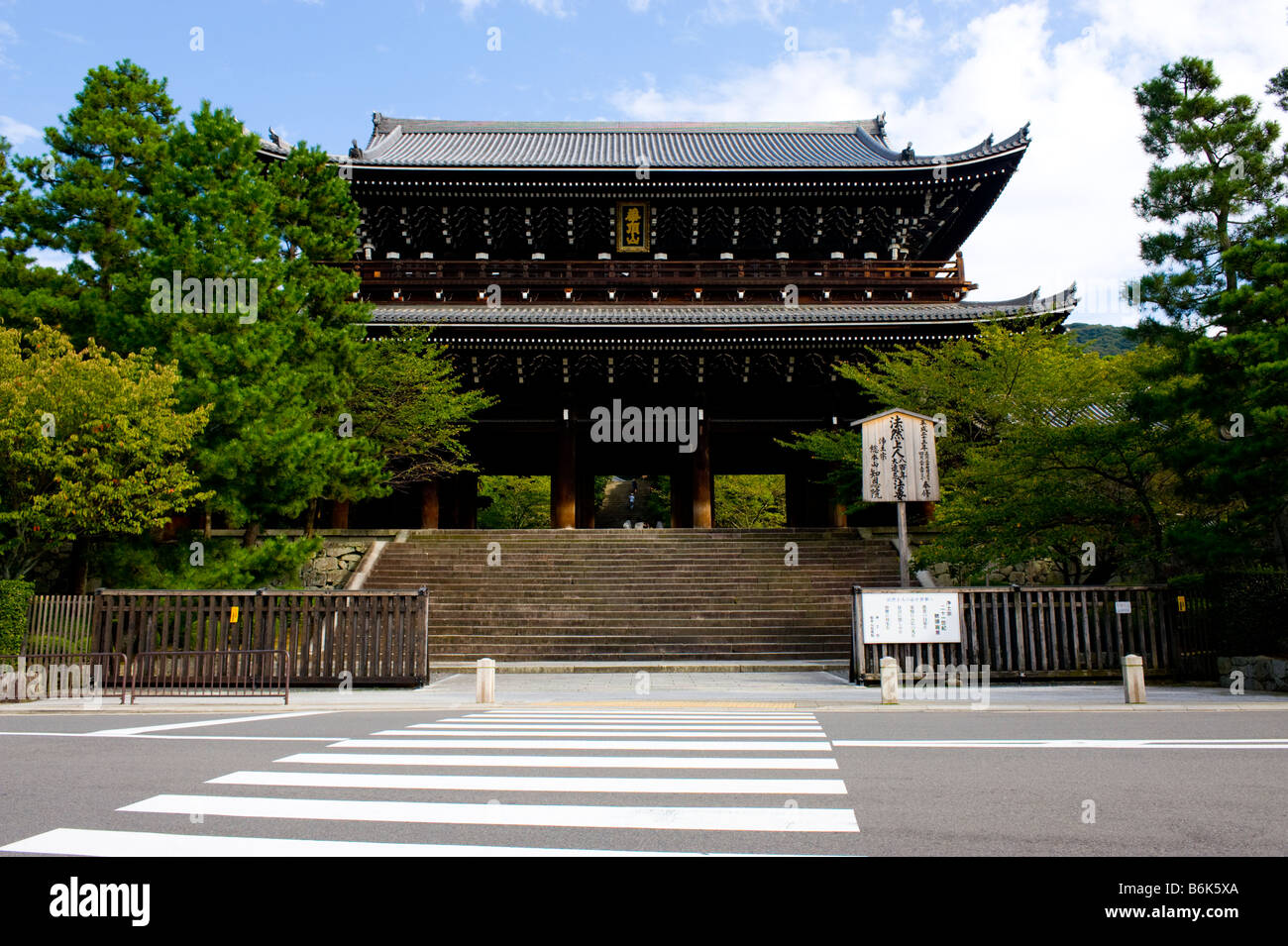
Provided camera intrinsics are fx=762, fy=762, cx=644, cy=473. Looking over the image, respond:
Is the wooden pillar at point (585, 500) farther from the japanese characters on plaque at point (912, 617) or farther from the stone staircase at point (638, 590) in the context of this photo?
the japanese characters on plaque at point (912, 617)

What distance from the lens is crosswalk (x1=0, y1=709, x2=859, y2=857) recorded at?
3.86m

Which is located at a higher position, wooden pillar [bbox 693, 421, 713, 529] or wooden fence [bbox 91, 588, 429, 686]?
wooden pillar [bbox 693, 421, 713, 529]

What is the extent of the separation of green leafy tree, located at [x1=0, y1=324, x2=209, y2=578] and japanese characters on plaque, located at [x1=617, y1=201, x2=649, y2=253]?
14050 millimetres

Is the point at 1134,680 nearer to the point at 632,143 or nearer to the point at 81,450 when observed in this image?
the point at 81,450

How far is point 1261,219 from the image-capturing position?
46.2ft

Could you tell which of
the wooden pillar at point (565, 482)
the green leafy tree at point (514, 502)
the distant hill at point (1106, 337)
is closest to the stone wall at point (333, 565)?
the wooden pillar at point (565, 482)

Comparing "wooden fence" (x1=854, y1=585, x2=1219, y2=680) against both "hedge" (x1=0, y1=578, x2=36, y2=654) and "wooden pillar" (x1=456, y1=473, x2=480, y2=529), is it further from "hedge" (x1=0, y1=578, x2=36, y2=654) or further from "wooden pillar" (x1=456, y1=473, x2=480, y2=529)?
"wooden pillar" (x1=456, y1=473, x2=480, y2=529)

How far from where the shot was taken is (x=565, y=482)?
21.5 m

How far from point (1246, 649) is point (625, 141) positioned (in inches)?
1086

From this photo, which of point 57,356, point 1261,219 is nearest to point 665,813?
point 57,356

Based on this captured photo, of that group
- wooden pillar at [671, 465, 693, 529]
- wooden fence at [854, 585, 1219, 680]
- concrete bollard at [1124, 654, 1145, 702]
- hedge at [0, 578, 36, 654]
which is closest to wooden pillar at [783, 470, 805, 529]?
wooden pillar at [671, 465, 693, 529]

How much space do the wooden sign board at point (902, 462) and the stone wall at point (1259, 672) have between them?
202 inches

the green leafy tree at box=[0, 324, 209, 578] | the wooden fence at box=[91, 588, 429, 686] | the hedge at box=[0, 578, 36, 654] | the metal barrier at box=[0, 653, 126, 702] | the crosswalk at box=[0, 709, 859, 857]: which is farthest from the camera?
the wooden fence at box=[91, 588, 429, 686]

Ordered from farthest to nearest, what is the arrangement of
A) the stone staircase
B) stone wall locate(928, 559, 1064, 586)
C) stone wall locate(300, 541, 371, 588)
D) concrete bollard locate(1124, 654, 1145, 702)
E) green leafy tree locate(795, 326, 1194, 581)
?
stone wall locate(300, 541, 371, 588)
stone wall locate(928, 559, 1064, 586)
the stone staircase
green leafy tree locate(795, 326, 1194, 581)
concrete bollard locate(1124, 654, 1145, 702)
